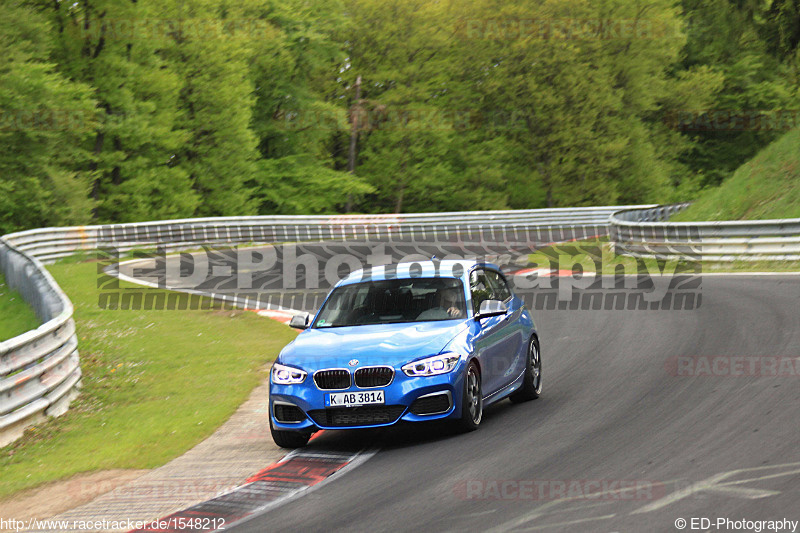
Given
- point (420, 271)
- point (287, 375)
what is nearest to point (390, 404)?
point (287, 375)

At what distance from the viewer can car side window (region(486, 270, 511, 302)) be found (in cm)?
1095

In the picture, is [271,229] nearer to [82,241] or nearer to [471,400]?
[82,241]

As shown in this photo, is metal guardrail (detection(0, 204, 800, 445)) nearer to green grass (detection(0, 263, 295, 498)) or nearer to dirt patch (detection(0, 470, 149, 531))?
green grass (detection(0, 263, 295, 498))

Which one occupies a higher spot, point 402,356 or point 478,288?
point 478,288

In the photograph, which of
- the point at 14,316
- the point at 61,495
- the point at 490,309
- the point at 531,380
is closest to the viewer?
the point at 61,495

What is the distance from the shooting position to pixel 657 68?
6962 centimetres

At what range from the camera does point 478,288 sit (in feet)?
34.4

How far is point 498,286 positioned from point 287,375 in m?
3.08

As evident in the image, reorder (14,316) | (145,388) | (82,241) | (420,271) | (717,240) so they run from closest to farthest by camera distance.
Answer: (420,271) → (145,388) → (14,316) → (717,240) → (82,241)

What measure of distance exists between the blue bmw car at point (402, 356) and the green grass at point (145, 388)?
153 centimetres

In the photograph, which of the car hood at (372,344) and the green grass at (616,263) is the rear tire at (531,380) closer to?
the car hood at (372,344)

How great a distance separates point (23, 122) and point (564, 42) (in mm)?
36117

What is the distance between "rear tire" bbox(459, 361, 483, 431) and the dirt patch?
2.88 metres

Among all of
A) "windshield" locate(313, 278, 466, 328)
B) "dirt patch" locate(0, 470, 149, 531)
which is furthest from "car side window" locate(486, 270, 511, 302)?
"dirt patch" locate(0, 470, 149, 531)
